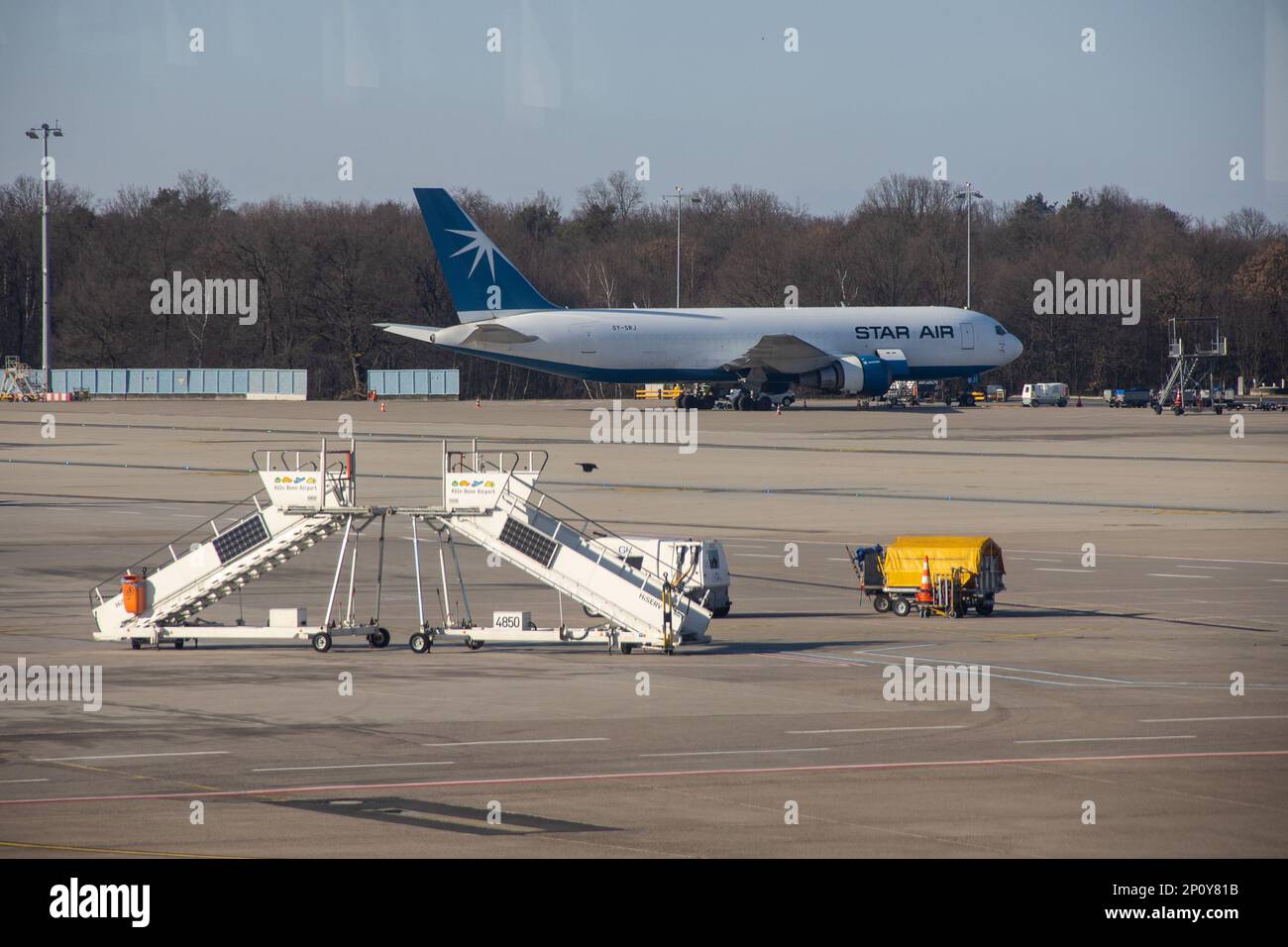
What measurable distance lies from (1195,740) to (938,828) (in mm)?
5433

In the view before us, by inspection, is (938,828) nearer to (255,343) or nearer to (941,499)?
(941,499)

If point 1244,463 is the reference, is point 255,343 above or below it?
above

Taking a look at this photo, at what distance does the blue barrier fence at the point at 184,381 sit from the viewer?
146875 millimetres

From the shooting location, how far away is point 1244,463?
216 ft

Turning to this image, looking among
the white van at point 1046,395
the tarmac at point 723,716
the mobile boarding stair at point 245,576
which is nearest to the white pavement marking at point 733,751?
the tarmac at point 723,716

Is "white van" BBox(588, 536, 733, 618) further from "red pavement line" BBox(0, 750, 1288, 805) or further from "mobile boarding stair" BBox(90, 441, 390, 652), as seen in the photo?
"red pavement line" BBox(0, 750, 1288, 805)

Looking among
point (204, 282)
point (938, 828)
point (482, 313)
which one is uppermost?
point (204, 282)

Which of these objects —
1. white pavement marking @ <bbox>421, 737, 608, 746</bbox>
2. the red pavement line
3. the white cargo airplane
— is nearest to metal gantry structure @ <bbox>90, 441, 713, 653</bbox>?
white pavement marking @ <bbox>421, 737, 608, 746</bbox>

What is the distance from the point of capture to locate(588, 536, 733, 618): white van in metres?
28.2

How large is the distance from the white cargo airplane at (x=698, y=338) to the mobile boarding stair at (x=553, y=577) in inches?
2737

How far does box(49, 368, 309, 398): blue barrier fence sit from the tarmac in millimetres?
98283

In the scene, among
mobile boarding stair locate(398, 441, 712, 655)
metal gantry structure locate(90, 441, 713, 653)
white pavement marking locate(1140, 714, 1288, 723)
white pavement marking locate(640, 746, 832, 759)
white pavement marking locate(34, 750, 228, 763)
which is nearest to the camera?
white pavement marking locate(34, 750, 228, 763)
